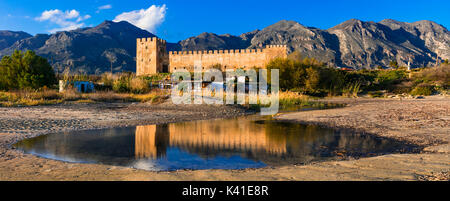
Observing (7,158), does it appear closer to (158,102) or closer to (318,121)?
(318,121)

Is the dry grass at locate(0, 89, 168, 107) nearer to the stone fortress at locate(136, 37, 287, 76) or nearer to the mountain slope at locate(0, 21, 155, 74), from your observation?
the stone fortress at locate(136, 37, 287, 76)

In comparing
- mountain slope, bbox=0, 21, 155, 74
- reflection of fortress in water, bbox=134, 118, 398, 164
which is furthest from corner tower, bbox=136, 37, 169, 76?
reflection of fortress in water, bbox=134, 118, 398, 164

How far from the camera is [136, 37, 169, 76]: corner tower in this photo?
170 feet

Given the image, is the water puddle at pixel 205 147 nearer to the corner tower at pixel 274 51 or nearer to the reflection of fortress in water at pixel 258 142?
the reflection of fortress in water at pixel 258 142

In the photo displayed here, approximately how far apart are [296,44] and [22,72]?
108 metres

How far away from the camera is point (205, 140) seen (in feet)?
19.7

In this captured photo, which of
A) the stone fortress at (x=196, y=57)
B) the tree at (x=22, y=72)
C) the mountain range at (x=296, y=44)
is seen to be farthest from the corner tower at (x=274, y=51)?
the mountain range at (x=296, y=44)

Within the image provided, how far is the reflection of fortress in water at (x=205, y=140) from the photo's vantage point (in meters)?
5.00

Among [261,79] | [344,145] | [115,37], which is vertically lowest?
[344,145]

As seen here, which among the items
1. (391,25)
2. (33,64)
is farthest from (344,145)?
(391,25)

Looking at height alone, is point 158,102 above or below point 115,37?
below

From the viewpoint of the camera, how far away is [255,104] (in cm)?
1475
